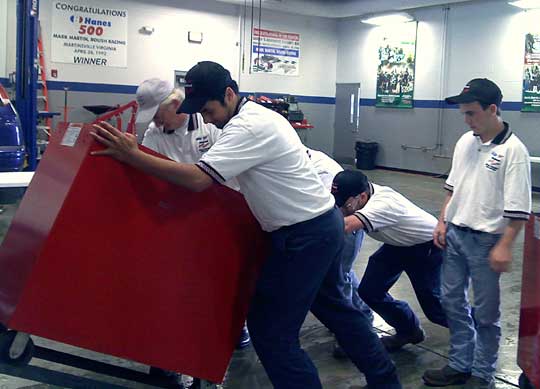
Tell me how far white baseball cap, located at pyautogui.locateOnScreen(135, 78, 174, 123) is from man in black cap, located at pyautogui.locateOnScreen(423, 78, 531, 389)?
4.30 feet

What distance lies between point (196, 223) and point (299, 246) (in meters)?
0.38

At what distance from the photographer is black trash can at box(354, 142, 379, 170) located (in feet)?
43.0

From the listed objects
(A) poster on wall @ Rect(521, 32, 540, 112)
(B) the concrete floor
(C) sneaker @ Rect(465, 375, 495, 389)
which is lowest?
(B) the concrete floor

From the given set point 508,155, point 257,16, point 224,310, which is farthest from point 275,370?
point 257,16

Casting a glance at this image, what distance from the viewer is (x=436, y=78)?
1207 cm

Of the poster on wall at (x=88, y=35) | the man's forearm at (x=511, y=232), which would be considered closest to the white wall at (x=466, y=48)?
the poster on wall at (x=88, y=35)

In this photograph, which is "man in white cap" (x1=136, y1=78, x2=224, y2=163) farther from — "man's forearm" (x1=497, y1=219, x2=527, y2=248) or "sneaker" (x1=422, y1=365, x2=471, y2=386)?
"sneaker" (x1=422, y1=365, x2=471, y2=386)

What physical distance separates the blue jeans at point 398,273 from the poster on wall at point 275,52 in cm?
1013

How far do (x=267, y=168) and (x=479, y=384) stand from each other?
1.59 meters

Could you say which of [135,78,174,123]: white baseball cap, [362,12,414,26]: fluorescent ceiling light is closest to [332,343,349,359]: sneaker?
[135,78,174,123]: white baseball cap

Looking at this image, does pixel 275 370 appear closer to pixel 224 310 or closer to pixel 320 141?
pixel 224 310

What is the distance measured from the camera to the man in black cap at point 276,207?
7.06 ft

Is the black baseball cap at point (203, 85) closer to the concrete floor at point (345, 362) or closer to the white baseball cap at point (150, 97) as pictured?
the white baseball cap at point (150, 97)

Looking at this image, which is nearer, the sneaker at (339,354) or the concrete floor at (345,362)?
the concrete floor at (345,362)
